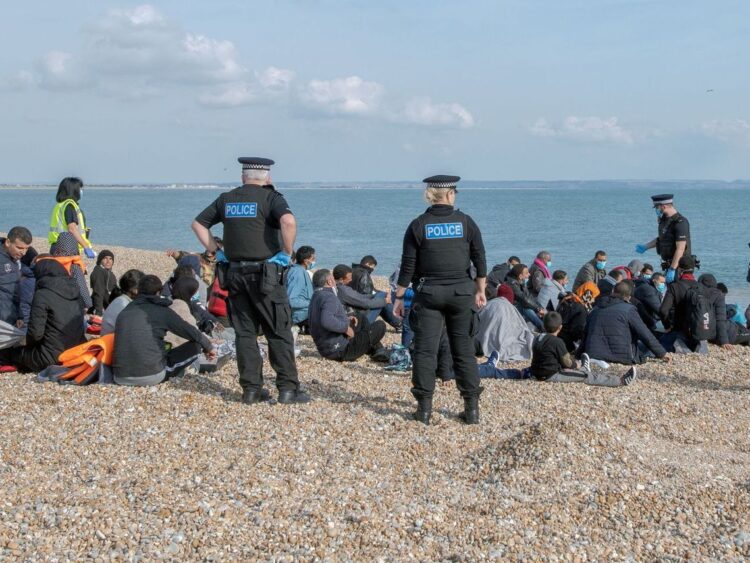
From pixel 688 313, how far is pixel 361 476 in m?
7.32

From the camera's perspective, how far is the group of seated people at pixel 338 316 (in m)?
7.95

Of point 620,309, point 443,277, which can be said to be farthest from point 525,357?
point 443,277

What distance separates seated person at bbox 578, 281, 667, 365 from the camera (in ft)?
33.7

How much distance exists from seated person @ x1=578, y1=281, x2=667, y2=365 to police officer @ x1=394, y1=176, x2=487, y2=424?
12.6ft

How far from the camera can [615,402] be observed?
823 centimetres

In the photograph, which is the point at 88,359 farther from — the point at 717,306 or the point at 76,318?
the point at 717,306

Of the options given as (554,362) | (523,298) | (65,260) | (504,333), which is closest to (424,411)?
(554,362)

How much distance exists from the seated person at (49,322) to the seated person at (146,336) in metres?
0.92

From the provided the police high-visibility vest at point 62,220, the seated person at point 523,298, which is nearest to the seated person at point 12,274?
the police high-visibility vest at point 62,220

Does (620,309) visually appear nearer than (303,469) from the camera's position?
No

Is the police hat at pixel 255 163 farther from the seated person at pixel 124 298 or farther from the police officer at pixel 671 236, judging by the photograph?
the police officer at pixel 671 236

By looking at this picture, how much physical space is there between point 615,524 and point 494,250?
147ft

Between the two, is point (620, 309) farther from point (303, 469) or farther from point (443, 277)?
point (303, 469)

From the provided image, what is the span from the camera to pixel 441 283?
22.2 ft
